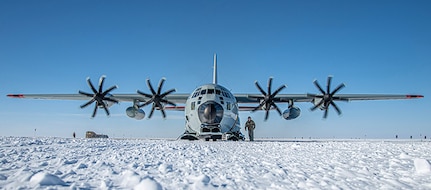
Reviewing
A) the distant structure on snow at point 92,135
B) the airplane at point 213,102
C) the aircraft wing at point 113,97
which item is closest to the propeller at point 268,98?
the airplane at point 213,102

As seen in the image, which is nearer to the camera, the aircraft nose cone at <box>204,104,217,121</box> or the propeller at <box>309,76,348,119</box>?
the aircraft nose cone at <box>204,104,217,121</box>

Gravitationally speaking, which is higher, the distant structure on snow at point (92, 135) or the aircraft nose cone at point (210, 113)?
the aircraft nose cone at point (210, 113)

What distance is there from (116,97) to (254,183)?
77.1ft

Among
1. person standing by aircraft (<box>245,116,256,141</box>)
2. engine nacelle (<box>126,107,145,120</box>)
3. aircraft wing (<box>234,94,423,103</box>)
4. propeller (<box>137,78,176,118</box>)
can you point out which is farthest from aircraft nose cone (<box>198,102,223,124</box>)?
engine nacelle (<box>126,107,145,120</box>)

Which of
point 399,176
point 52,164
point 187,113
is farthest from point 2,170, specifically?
Answer: point 187,113

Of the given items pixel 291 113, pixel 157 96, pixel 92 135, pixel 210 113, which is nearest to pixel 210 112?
pixel 210 113

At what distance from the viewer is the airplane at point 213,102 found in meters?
16.5

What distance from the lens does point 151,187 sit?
255 cm

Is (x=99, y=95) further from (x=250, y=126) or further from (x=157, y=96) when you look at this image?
(x=250, y=126)

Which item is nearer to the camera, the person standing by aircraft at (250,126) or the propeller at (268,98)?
the person standing by aircraft at (250,126)

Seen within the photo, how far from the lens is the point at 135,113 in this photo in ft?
72.7

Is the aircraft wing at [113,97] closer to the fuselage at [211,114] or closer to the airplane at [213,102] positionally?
the airplane at [213,102]

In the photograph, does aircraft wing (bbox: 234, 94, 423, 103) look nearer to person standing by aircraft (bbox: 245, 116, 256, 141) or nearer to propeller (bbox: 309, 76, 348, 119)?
propeller (bbox: 309, 76, 348, 119)

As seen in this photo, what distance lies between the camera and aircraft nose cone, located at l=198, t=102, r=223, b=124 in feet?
53.3
